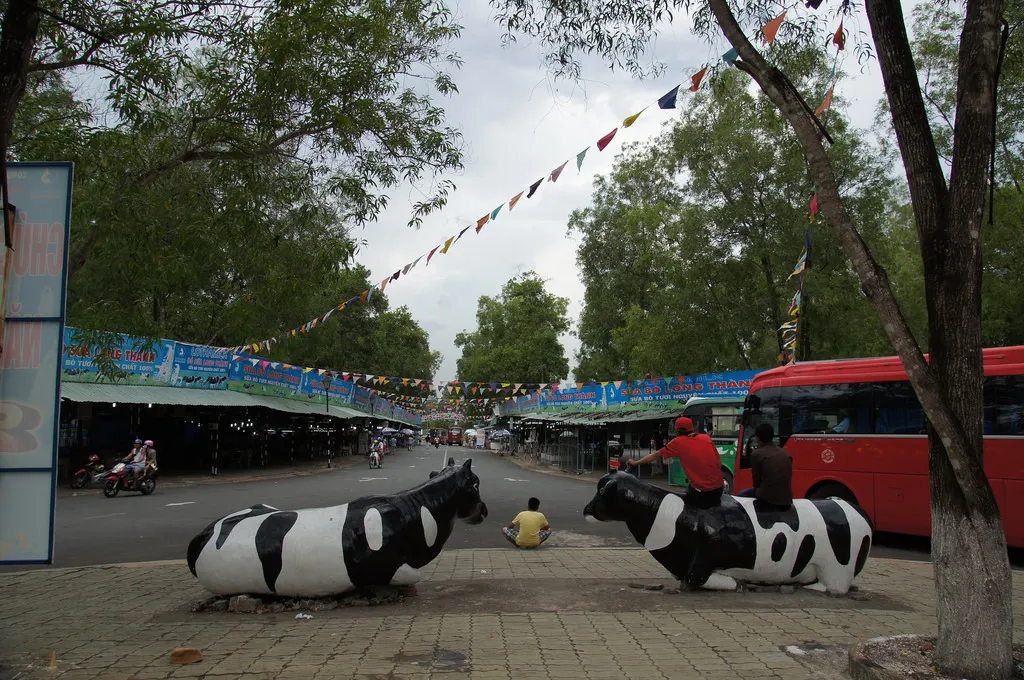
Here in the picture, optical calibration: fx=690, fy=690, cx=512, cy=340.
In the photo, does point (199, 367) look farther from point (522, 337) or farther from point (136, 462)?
point (522, 337)

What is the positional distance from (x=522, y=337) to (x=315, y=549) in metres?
50.3

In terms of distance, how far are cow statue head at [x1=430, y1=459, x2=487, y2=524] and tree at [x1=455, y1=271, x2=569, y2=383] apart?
148ft

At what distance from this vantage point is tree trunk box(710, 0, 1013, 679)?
4.30 m

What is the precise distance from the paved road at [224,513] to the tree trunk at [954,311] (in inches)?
250

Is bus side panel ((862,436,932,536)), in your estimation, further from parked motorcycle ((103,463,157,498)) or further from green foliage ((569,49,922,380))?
parked motorcycle ((103,463,157,498))

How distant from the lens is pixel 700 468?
6.90m

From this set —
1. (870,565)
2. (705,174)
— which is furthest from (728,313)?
(870,565)

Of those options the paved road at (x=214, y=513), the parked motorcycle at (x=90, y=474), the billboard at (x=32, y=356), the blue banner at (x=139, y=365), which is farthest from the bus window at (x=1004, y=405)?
the parked motorcycle at (x=90, y=474)

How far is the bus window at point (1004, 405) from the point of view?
377 inches

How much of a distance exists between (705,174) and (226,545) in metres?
19.2

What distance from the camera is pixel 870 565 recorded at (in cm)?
894

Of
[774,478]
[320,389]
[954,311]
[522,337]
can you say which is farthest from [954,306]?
[522,337]

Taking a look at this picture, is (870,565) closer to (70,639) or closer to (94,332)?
(70,639)

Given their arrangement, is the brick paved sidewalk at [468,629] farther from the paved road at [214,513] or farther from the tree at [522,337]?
the tree at [522,337]
